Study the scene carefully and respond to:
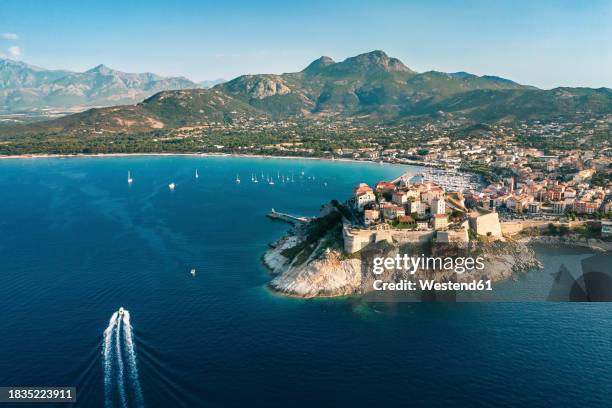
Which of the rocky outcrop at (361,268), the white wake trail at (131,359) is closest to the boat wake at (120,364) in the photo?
the white wake trail at (131,359)

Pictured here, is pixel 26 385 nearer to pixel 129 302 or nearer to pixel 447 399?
pixel 129 302

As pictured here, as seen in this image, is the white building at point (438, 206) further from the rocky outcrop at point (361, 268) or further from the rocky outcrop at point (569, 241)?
the rocky outcrop at point (569, 241)

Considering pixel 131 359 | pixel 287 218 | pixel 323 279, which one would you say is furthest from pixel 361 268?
pixel 287 218

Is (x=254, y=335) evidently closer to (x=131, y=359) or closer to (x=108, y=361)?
(x=131, y=359)

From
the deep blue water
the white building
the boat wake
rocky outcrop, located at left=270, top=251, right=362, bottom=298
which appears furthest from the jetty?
the boat wake

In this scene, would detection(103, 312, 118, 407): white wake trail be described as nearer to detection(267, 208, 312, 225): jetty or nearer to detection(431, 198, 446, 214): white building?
detection(431, 198, 446, 214): white building

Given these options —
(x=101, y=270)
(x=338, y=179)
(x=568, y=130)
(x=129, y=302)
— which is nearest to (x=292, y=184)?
(x=338, y=179)
